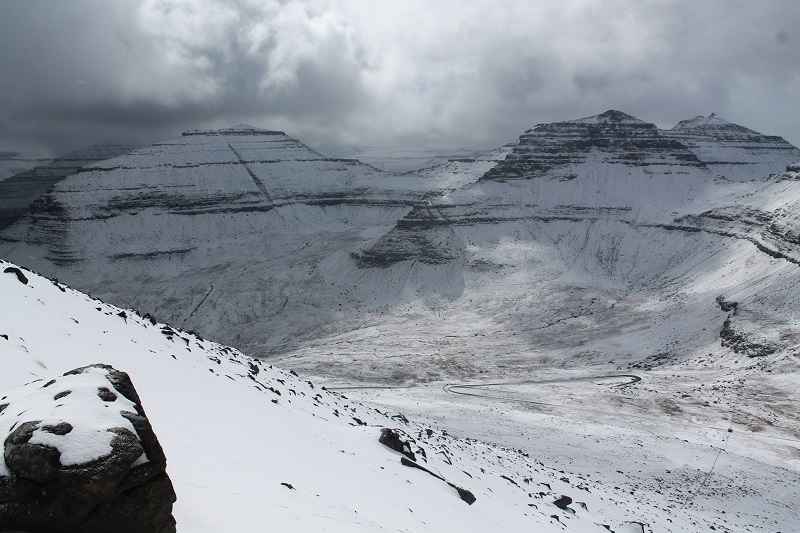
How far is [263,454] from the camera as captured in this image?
39.8 ft

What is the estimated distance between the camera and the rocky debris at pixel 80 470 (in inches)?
232

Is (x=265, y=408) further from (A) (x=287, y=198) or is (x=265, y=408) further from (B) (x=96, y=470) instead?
(A) (x=287, y=198)

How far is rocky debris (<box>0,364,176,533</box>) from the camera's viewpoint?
5898 mm

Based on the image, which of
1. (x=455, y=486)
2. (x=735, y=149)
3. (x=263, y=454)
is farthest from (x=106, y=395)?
(x=735, y=149)

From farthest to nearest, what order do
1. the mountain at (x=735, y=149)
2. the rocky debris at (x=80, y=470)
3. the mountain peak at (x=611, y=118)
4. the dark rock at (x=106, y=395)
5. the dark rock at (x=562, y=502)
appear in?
the mountain at (x=735, y=149)
the mountain peak at (x=611, y=118)
the dark rock at (x=562, y=502)
the dark rock at (x=106, y=395)
the rocky debris at (x=80, y=470)

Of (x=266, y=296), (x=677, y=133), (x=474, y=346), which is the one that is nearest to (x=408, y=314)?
(x=474, y=346)

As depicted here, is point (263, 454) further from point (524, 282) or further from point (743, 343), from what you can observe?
point (524, 282)

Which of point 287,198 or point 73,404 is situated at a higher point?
point 287,198

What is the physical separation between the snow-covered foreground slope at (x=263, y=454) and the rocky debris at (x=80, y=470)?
1.05 meters

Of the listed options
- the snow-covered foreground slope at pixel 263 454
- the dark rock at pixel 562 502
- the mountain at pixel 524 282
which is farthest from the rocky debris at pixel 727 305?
the dark rock at pixel 562 502

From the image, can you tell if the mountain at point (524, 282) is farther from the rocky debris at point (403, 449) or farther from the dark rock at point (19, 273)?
the dark rock at point (19, 273)

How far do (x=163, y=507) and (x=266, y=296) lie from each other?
101 metres

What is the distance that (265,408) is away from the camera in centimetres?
1755

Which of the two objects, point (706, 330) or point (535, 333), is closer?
point (706, 330)
